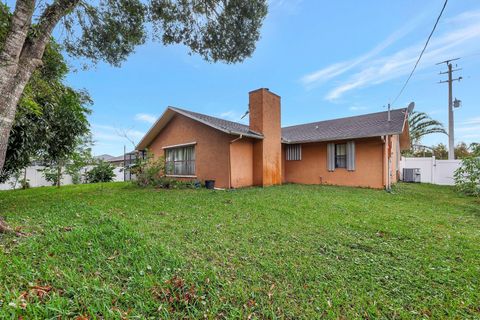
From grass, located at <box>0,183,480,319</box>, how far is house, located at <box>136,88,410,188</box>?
548 cm

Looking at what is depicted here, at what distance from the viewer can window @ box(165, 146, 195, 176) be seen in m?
11.3

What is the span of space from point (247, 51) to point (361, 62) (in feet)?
23.1

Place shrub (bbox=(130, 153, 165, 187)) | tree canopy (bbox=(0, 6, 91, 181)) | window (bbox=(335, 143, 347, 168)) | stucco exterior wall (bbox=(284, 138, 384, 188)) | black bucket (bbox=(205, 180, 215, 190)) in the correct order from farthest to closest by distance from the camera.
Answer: window (bbox=(335, 143, 347, 168)) → shrub (bbox=(130, 153, 165, 187)) → stucco exterior wall (bbox=(284, 138, 384, 188)) → black bucket (bbox=(205, 180, 215, 190)) → tree canopy (bbox=(0, 6, 91, 181))

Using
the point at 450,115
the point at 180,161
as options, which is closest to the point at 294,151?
the point at 180,161

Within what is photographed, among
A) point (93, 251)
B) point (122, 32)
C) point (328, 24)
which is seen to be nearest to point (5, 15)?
point (122, 32)

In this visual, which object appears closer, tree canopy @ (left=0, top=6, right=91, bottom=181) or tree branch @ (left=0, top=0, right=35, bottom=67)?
tree branch @ (left=0, top=0, right=35, bottom=67)

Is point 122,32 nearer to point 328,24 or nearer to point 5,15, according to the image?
point 5,15

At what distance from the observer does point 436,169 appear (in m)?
13.4

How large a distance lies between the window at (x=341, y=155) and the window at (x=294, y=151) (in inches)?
77.6

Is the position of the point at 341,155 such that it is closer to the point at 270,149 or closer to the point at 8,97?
the point at 270,149

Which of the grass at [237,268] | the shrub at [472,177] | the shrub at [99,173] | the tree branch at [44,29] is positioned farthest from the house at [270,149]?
the shrub at [99,173]

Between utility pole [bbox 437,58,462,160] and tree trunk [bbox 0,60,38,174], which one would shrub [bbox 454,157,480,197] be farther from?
tree trunk [bbox 0,60,38,174]

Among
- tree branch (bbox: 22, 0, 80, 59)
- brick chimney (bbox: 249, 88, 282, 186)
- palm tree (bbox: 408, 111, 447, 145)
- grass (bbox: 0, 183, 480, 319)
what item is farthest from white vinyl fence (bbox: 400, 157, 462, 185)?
tree branch (bbox: 22, 0, 80, 59)

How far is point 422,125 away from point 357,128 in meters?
15.3
